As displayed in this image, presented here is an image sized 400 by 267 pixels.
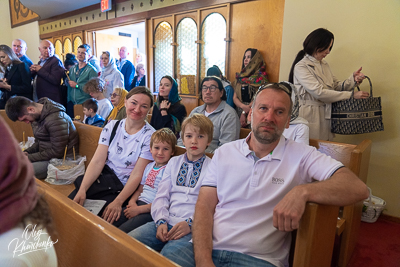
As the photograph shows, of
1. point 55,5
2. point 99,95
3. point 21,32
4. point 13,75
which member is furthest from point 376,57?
point 21,32

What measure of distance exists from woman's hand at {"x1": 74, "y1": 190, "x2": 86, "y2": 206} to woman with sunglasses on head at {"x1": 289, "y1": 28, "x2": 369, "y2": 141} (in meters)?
2.14

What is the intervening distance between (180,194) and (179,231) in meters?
0.26

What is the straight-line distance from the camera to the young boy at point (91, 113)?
3.60 metres

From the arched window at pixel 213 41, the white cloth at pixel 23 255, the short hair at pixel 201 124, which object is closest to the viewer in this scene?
the white cloth at pixel 23 255

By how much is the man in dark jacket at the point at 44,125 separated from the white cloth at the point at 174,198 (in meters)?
1.55

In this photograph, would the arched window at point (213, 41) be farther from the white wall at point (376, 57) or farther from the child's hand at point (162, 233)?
the child's hand at point (162, 233)

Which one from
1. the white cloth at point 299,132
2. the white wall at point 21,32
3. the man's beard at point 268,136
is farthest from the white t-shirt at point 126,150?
the white wall at point 21,32

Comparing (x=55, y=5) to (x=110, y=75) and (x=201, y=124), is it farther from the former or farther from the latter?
(x=201, y=124)

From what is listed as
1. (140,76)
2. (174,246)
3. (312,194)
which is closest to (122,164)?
(174,246)

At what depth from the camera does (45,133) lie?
274 centimetres

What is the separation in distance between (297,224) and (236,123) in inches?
60.0

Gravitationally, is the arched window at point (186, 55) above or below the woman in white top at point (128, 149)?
above

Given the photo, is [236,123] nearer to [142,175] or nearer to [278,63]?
[142,175]

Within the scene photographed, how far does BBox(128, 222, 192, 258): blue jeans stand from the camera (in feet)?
4.45
